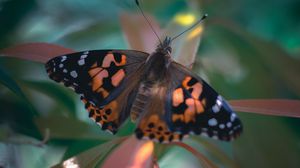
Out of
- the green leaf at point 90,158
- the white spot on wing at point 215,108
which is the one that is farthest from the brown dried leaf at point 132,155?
the white spot on wing at point 215,108

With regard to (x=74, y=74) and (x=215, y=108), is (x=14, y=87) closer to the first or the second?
(x=74, y=74)

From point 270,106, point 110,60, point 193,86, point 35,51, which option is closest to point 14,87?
point 35,51

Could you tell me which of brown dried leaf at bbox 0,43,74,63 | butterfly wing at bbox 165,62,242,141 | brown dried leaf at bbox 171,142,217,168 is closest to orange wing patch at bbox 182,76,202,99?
butterfly wing at bbox 165,62,242,141

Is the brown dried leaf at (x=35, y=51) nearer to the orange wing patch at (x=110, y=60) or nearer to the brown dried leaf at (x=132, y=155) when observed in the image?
the orange wing patch at (x=110, y=60)

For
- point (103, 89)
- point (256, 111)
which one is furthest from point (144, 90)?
point (256, 111)

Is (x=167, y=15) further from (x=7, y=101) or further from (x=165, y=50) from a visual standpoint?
(x=7, y=101)

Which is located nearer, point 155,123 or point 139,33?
point 155,123

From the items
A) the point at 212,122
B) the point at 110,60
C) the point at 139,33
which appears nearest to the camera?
the point at 212,122
